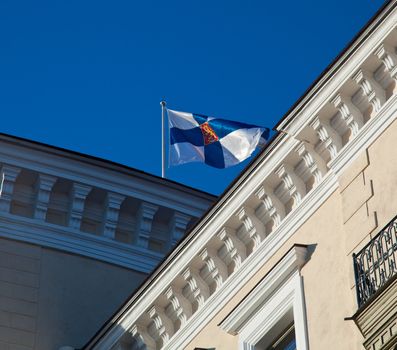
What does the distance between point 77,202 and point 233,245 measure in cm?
590

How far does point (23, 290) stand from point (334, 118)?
7.81 metres

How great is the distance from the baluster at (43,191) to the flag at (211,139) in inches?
79.1

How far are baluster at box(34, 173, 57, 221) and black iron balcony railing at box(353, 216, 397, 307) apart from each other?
9096 mm

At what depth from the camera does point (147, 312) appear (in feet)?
65.2

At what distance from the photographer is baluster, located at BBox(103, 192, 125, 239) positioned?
2425cm

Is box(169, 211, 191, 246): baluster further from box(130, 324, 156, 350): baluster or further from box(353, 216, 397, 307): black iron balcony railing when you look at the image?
box(353, 216, 397, 307): black iron balcony railing

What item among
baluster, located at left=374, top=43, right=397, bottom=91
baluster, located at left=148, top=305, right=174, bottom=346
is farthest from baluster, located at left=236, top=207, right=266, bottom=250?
baluster, located at left=374, top=43, right=397, bottom=91

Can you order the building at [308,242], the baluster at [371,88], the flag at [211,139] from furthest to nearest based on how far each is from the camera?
the flag at [211,139] < the baluster at [371,88] < the building at [308,242]

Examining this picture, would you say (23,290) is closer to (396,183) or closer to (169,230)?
(169,230)

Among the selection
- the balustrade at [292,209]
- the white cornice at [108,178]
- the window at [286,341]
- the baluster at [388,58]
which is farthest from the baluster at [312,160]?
the white cornice at [108,178]

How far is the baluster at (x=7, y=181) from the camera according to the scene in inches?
933

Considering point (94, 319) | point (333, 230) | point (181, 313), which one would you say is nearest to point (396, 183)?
point (333, 230)

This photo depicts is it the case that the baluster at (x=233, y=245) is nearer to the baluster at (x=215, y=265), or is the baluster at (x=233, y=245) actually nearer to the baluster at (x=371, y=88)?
the baluster at (x=215, y=265)

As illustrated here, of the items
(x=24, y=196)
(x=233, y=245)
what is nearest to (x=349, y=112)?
(x=233, y=245)
